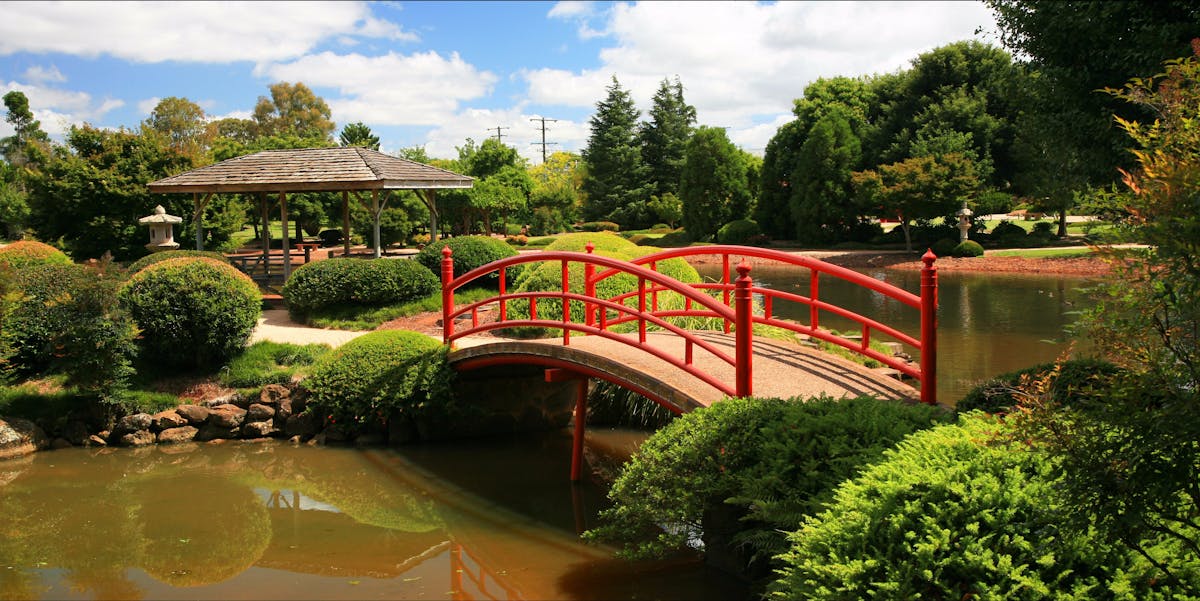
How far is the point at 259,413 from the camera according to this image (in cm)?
1166

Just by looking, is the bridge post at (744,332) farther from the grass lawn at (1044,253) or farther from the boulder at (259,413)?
the grass lawn at (1044,253)

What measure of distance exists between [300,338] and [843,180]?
81.3ft

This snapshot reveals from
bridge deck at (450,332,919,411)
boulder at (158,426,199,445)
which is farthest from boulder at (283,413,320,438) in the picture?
bridge deck at (450,332,919,411)

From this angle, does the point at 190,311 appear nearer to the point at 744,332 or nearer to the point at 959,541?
the point at 744,332

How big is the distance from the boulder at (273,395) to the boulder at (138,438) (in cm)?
135

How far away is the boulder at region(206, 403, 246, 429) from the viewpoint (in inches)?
458

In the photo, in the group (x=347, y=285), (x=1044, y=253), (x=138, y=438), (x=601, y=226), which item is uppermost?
(x=601, y=226)

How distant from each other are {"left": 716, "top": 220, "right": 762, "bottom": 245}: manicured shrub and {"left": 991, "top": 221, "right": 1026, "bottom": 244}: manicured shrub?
9.06 meters

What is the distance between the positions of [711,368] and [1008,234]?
27.5 m

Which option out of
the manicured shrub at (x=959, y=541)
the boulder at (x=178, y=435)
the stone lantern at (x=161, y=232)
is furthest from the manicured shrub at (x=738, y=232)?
the manicured shrub at (x=959, y=541)

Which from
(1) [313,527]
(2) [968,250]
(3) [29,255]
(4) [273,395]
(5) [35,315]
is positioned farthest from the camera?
(2) [968,250]

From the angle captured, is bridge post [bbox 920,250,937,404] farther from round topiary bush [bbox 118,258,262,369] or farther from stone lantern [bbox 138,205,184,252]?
stone lantern [bbox 138,205,184,252]

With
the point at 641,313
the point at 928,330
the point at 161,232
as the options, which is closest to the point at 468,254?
the point at 161,232

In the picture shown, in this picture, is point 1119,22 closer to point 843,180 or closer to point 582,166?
point 843,180
